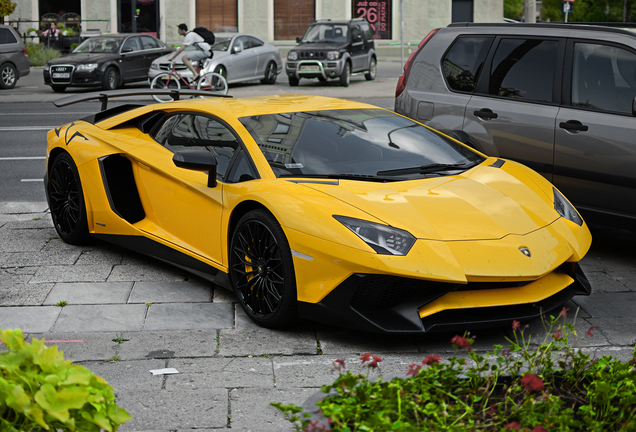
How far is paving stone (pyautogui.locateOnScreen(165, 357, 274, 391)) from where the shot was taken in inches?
139

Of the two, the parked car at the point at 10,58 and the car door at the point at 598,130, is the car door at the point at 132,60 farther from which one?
the car door at the point at 598,130

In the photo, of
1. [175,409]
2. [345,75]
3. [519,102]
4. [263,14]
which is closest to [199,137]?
[175,409]

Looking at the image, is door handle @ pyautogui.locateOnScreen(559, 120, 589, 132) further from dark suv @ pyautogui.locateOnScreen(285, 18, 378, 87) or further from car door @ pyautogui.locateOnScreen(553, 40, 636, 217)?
dark suv @ pyautogui.locateOnScreen(285, 18, 378, 87)

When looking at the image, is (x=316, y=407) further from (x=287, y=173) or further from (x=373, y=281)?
(x=287, y=173)

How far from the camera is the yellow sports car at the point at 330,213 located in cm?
388

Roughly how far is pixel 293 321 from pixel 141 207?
181 cm

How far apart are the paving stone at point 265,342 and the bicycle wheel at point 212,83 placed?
14241 mm

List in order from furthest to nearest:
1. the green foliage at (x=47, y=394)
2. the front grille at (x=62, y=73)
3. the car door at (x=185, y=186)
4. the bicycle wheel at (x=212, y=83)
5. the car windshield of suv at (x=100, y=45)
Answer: the car windshield of suv at (x=100, y=45), the front grille at (x=62, y=73), the bicycle wheel at (x=212, y=83), the car door at (x=185, y=186), the green foliage at (x=47, y=394)

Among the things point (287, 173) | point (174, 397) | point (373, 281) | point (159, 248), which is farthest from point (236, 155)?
point (174, 397)

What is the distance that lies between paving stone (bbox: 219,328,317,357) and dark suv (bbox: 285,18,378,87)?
688 inches

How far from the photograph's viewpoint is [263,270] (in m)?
4.32

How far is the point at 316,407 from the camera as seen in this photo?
2609mm

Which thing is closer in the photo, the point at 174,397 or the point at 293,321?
the point at 174,397

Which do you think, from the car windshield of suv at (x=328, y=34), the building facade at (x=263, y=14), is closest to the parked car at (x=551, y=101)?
the car windshield of suv at (x=328, y=34)
